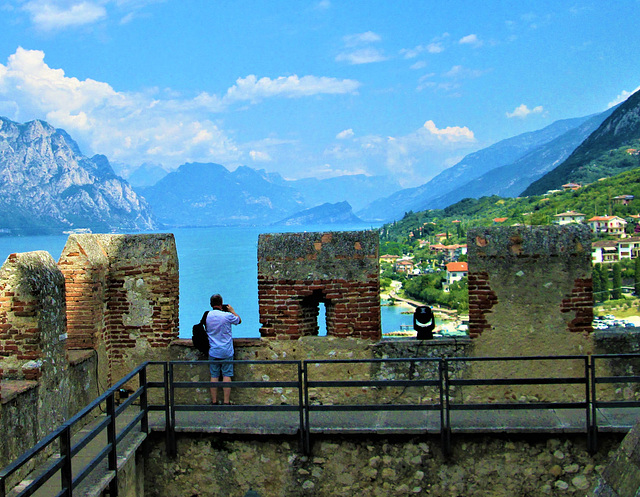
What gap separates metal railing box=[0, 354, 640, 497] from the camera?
213 inches

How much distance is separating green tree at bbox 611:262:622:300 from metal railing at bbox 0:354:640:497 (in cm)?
8476

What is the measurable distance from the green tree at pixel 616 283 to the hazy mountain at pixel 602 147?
2304 inches

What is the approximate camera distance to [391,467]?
626 centimetres

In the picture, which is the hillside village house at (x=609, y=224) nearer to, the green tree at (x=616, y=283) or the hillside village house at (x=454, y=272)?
the green tree at (x=616, y=283)

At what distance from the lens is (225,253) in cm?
10938

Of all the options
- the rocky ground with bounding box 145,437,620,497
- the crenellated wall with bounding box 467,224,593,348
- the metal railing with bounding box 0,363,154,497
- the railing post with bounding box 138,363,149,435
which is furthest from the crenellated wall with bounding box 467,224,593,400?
the metal railing with bounding box 0,363,154,497

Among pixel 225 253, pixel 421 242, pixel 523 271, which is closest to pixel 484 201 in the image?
pixel 421 242

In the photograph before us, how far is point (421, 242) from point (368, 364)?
4371 inches

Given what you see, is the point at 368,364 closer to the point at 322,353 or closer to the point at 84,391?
the point at 322,353

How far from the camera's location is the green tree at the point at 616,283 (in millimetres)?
84562

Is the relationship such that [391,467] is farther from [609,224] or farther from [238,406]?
[609,224]

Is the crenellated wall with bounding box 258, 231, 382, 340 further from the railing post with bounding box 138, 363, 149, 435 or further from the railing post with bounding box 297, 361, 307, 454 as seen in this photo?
the railing post with bounding box 138, 363, 149, 435

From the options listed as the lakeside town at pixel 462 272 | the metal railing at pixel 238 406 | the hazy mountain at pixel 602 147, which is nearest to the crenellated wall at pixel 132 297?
the metal railing at pixel 238 406

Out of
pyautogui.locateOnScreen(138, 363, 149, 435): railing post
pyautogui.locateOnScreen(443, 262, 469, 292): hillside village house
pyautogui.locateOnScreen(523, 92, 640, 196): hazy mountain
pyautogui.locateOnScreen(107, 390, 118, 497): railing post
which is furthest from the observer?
pyautogui.locateOnScreen(523, 92, 640, 196): hazy mountain
